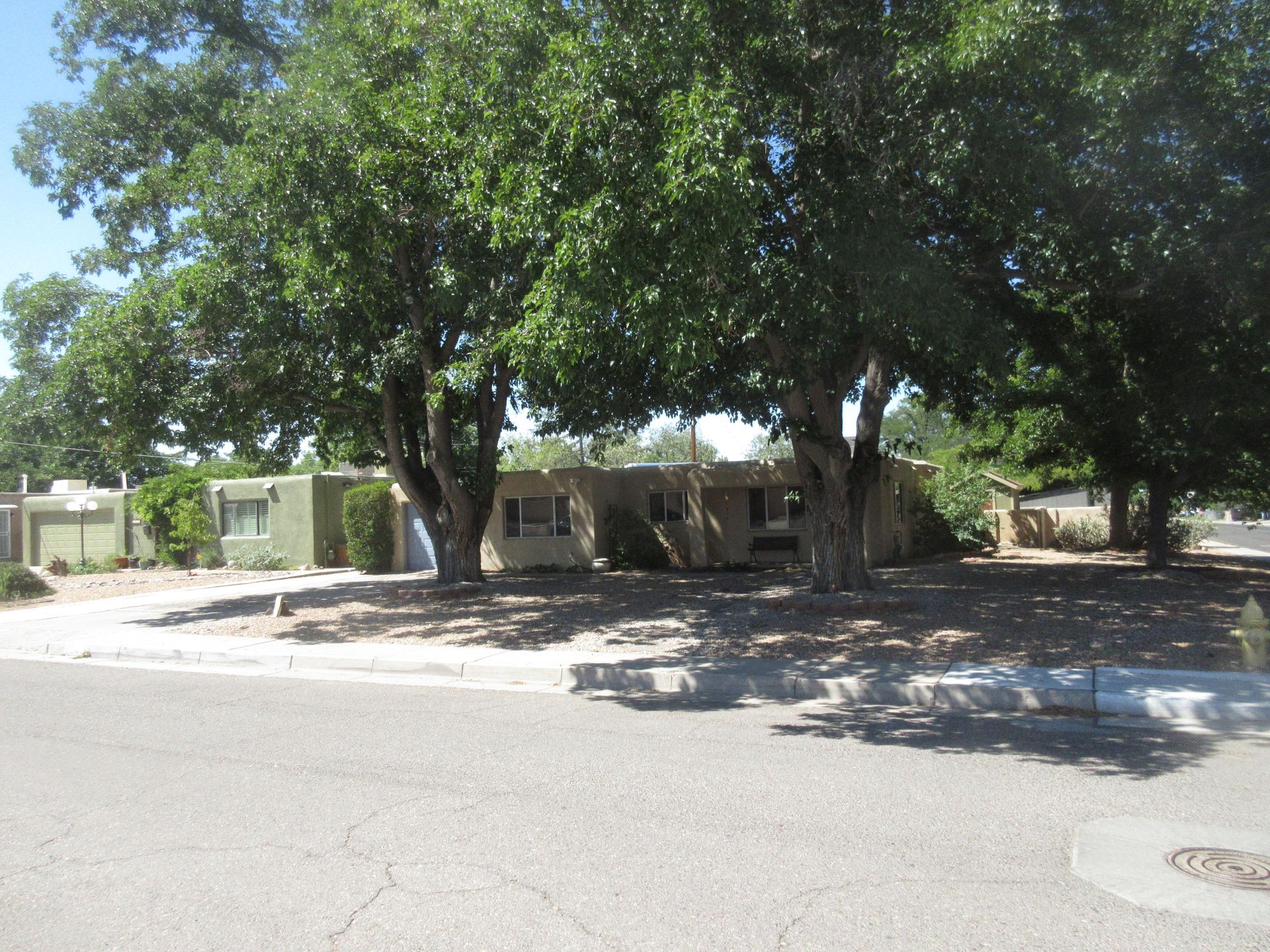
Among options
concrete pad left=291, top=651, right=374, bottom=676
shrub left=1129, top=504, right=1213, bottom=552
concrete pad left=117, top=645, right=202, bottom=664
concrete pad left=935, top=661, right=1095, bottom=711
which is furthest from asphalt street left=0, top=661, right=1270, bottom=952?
shrub left=1129, top=504, right=1213, bottom=552

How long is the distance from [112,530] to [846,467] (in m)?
28.5

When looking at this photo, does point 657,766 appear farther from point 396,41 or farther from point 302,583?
point 302,583

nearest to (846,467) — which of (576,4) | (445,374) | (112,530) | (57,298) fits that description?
(445,374)

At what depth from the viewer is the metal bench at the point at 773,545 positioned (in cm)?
2273

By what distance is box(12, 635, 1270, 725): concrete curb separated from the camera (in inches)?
323

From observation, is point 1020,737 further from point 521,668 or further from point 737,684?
point 521,668

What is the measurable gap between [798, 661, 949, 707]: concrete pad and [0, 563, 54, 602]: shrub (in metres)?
18.8

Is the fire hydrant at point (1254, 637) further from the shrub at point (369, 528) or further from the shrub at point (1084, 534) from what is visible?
the shrub at point (369, 528)

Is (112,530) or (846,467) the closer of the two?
(846,467)

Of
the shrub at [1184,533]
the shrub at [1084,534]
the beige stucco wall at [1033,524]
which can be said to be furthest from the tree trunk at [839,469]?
the beige stucco wall at [1033,524]

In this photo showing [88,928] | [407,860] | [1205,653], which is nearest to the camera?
[88,928]

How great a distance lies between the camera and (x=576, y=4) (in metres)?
10.6

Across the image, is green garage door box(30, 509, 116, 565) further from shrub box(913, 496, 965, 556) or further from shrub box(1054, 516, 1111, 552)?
shrub box(1054, 516, 1111, 552)

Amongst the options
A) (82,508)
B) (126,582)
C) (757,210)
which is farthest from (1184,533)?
(82,508)
